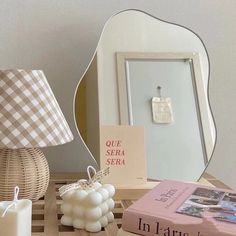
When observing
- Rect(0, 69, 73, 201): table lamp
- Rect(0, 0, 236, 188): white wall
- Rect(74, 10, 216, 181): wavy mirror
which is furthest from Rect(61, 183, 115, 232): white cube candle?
Rect(0, 0, 236, 188): white wall

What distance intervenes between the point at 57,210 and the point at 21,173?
0.09 meters

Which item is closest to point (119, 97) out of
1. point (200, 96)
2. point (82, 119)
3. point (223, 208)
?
point (82, 119)

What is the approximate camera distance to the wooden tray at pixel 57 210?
660mm

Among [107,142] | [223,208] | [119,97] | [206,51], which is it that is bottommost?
[223,208]

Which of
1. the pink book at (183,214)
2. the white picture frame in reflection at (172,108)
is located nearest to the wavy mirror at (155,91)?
the white picture frame in reflection at (172,108)

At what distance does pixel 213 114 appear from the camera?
1.10 meters

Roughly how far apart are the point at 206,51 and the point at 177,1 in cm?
16

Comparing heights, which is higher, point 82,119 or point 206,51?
point 206,51

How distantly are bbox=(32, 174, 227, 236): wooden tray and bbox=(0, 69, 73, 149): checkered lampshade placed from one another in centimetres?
13

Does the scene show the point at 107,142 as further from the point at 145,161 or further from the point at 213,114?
the point at 213,114

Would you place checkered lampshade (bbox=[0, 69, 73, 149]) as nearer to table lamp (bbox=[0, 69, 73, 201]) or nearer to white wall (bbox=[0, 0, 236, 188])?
table lamp (bbox=[0, 69, 73, 201])

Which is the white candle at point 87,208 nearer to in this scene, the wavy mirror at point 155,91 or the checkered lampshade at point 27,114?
the checkered lampshade at point 27,114

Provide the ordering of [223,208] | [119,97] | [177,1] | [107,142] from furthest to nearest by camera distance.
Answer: [177,1] → [119,97] → [107,142] → [223,208]

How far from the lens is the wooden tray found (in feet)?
2.17
